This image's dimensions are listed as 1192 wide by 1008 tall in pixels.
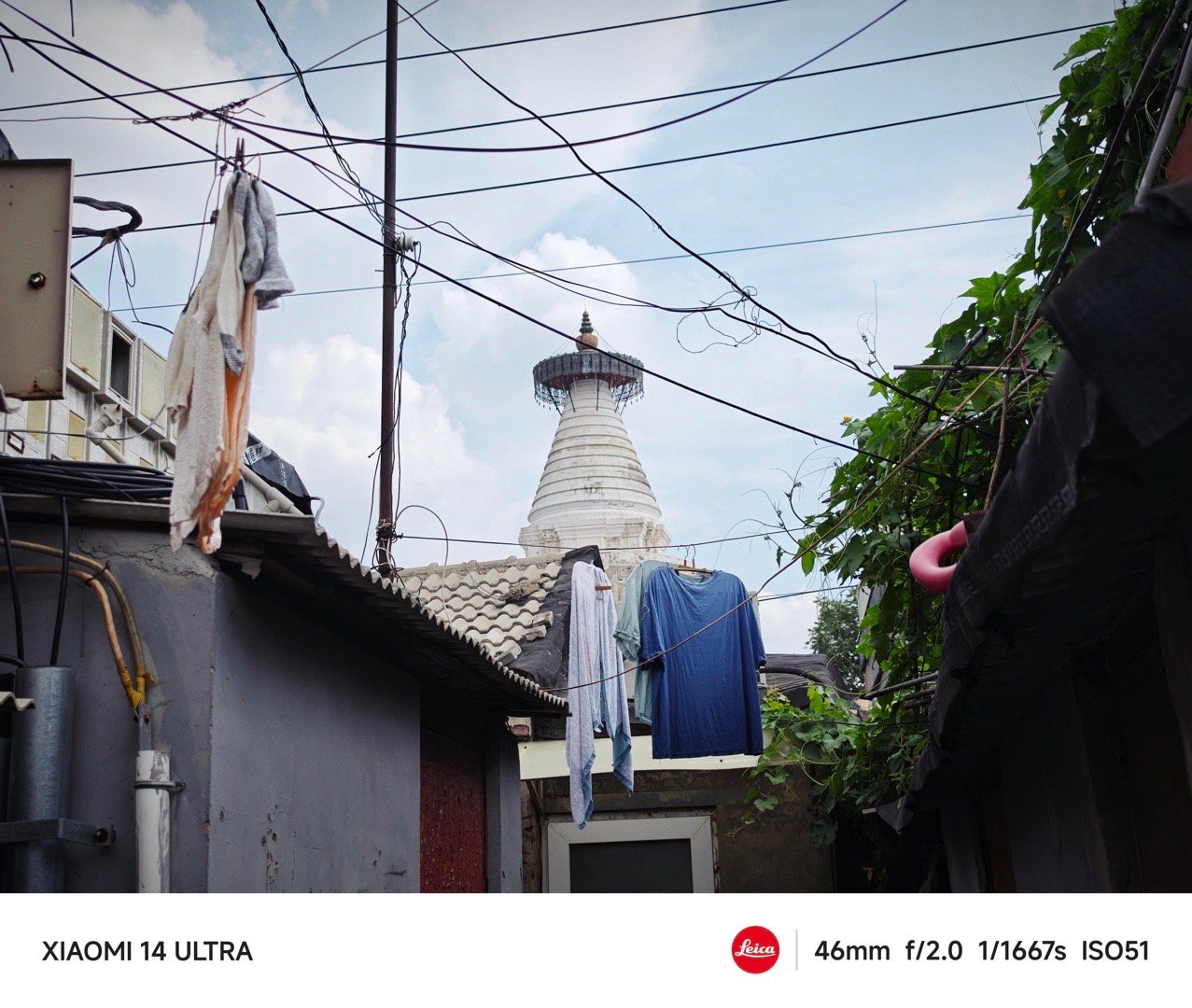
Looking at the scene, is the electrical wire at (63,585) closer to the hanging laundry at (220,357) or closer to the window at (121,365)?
the hanging laundry at (220,357)

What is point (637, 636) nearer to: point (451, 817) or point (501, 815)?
point (451, 817)

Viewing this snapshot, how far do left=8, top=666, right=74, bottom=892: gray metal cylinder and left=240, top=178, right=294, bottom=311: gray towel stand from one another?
1836 mm

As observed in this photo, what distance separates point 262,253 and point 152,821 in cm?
230

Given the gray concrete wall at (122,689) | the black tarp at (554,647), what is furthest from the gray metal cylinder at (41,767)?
the black tarp at (554,647)

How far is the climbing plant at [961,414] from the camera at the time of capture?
500 cm

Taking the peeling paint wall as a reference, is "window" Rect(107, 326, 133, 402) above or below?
above

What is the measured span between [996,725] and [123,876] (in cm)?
390

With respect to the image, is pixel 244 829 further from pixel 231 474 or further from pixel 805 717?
pixel 805 717

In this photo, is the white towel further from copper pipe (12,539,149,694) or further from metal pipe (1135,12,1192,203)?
metal pipe (1135,12,1192,203)

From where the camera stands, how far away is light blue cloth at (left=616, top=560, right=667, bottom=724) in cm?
934

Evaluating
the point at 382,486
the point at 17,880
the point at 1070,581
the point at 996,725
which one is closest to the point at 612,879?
the point at 382,486
